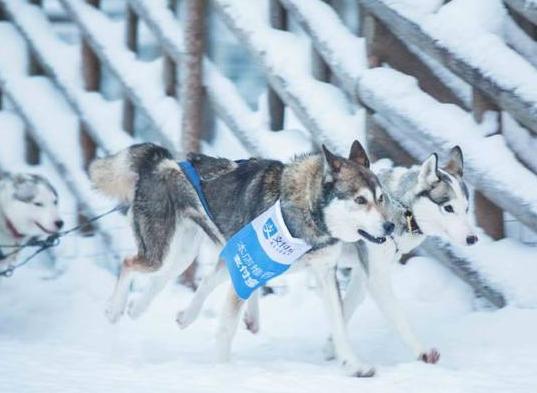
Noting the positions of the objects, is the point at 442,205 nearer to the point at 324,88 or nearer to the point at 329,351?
the point at 329,351

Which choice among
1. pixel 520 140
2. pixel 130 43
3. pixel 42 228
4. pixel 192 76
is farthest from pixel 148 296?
pixel 130 43

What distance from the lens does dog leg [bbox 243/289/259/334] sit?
6.32 m

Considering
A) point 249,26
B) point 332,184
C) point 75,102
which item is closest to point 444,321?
point 332,184

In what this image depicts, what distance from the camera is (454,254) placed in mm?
6496

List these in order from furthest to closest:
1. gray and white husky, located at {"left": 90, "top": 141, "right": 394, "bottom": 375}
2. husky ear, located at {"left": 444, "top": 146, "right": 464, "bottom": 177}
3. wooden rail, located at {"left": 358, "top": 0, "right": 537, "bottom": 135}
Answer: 1. wooden rail, located at {"left": 358, "top": 0, "right": 537, "bottom": 135}
2. husky ear, located at {"left": 444, "top": 146, "right": 464, "bottom": 177}
3. gray and white husky, located at {"left": 90, "top": 141, "right": 394, "bottom": 375}

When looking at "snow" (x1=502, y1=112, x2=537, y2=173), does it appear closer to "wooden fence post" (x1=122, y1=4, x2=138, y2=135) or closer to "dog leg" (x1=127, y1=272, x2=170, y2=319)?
"dog leg" (x1=127, y1=272, x2=170, y2=319)

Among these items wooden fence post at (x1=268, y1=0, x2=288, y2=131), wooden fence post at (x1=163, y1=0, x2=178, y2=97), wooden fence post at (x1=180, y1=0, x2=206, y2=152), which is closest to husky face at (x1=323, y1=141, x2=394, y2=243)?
wooden fence post at (x1=268, y1=0, x2=288, y2=131)

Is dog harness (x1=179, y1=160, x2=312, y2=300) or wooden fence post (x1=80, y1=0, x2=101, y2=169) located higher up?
dog harness (x1=179, y1=160, x2=312, y2=300)

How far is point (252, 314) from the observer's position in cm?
632

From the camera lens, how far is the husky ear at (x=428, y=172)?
18.3 feet

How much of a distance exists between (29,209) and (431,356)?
3209mm

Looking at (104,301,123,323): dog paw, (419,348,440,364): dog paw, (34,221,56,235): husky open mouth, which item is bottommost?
(34,221,56,235): husky open mouth

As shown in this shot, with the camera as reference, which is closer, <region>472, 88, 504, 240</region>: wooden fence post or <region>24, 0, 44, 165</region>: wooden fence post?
<region>472, 88, 504, 240</region>: wooden fence post

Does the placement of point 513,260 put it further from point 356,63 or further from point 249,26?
point 249,26
